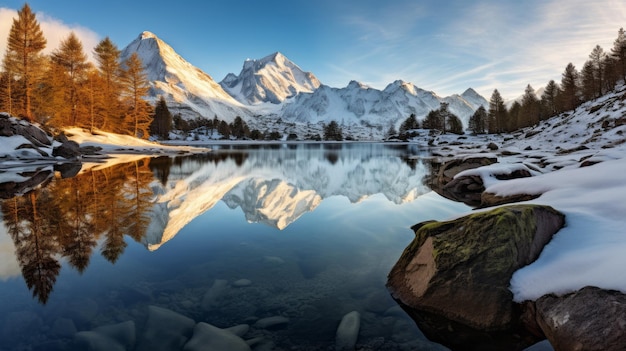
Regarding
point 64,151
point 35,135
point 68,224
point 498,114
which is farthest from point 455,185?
point 498,114

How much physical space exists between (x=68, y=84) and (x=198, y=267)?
5831 cm

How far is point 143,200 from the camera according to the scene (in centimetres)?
1378

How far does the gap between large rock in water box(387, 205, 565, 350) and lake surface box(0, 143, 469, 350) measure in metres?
0.45

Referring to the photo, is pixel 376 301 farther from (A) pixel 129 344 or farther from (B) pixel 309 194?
(B) pixel 309 194

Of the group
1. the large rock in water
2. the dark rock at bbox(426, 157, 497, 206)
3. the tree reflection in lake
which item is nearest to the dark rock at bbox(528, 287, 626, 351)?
the large rock in water

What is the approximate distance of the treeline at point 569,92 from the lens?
226 ft

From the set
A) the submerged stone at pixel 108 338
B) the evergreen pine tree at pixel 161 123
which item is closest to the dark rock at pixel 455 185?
the submerged stone at pixel 108 338

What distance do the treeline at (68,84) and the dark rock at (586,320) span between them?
49.7 meters

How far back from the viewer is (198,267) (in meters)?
7.19

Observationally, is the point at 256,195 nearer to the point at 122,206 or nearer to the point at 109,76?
the point at 122,206

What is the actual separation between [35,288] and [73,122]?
189ft

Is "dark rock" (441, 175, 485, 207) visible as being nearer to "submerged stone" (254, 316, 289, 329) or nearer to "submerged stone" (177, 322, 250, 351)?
"submerged stone" (254, 316, 289, 329)

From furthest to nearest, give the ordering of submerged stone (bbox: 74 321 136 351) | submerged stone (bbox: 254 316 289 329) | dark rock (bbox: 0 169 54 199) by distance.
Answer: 1. dark rock (bbox: 0 169 54 199)
2. submerged stone (bbox: 254 316 289 329)
3. submerged stone (bbox: 74 321 136 351)

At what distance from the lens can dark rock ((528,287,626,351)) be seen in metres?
3.58
